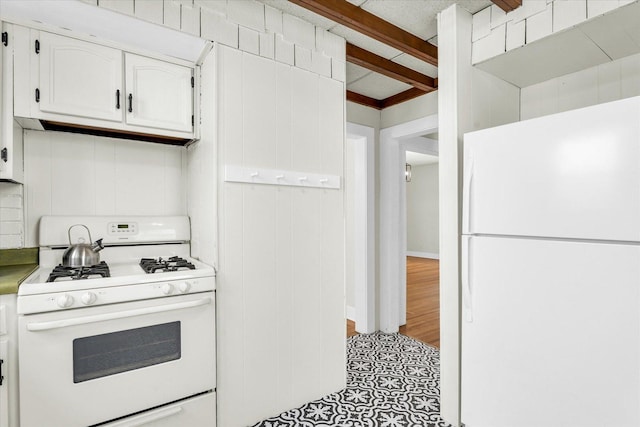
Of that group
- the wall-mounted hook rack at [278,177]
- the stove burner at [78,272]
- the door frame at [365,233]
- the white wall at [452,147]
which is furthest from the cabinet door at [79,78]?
the door frame at [365,233]

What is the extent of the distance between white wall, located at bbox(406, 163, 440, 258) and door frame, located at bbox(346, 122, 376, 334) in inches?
227

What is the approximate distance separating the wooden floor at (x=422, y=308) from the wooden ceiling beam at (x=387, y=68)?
2.39 m

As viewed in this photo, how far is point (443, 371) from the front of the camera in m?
2.09

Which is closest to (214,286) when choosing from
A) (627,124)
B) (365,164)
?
(627,124)

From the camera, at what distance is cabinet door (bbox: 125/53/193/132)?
1953 mm

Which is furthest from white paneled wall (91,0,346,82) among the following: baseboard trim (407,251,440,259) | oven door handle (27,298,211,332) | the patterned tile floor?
baseboard trim (407,251,440,259)

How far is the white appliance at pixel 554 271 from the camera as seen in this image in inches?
52.7

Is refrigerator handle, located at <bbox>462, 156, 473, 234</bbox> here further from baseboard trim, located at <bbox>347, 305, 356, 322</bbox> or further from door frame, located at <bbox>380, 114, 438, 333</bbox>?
baseboard trim, located at <bbox>347, 305, 356, 322</bbox>

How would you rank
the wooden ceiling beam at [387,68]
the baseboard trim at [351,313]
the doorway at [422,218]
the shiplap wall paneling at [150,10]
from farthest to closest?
the doorway at [422,218]
the baseboard trim at [351,313]
the wooden ceiling beam at [387,68]
the shiplap wall paneling at [150,10]

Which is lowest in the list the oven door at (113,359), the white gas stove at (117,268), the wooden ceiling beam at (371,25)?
the oven door at (113,359)

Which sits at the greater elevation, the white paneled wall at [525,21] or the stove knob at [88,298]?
the white paneled wall at [525,21]

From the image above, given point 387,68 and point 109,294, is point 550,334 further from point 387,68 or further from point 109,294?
point 387,68

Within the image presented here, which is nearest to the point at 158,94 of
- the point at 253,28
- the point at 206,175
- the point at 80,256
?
the point at 206,175

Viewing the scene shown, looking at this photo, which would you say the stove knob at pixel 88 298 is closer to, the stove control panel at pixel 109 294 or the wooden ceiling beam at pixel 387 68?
the stove control panel at pixel 109 294
